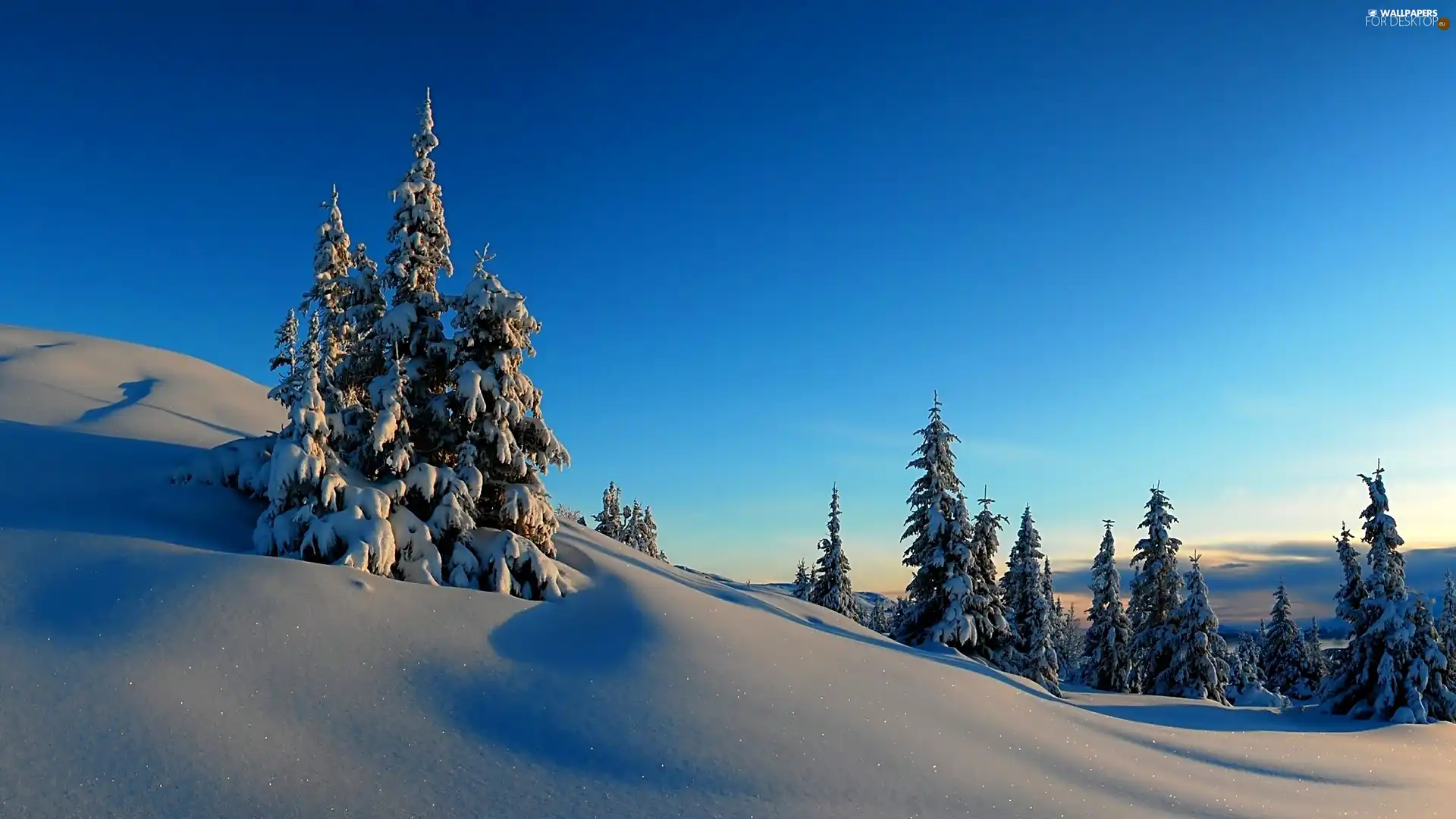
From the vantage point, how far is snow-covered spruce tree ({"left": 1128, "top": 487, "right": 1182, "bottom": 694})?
140ft

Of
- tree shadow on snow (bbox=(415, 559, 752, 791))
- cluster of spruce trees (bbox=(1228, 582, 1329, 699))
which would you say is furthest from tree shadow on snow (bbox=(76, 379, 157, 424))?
cluster of spruce trees (bbox=(1228, 582, 1329, 699))

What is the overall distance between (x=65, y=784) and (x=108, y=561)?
19.0ft

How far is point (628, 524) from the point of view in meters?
75.9

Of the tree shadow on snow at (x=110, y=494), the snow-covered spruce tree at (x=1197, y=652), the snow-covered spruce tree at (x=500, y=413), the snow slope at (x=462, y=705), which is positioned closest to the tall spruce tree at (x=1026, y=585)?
the snow-covered spruce tree at (x=1197, y=652)

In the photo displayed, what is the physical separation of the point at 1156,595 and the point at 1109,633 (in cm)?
480

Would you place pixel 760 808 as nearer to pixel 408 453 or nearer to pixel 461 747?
pixel 461 747

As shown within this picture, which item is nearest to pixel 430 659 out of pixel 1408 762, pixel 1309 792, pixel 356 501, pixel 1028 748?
pixel 356 501

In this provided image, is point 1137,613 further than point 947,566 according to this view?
Yes

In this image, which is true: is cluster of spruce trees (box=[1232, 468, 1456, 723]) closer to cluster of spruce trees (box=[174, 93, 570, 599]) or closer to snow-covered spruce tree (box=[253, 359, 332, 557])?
cluster of spruce trees (box=[174, 93, 570, 599])

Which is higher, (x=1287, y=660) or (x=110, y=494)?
(x=110, y=494)

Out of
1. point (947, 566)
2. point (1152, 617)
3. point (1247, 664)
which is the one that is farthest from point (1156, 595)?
point (1247, 664)

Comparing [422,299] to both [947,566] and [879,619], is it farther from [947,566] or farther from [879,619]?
[879,619]

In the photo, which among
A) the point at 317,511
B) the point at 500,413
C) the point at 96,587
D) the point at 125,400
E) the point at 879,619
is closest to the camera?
the point at 96,587

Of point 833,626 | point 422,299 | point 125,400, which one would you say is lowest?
point 833,626
